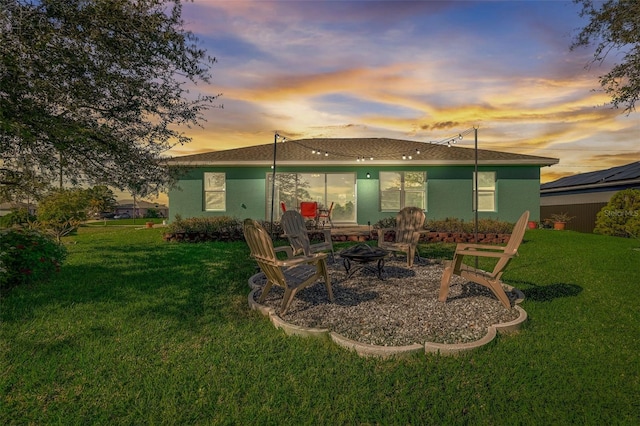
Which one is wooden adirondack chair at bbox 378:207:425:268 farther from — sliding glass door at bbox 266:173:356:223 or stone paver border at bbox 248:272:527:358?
sliding glass door at bbox 266:173:356:223

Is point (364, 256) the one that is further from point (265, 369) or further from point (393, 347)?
point (265, 369)

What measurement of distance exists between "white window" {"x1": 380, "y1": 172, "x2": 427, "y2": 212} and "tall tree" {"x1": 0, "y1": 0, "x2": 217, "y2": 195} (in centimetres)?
871

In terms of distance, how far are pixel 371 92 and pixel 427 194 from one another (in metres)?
4.78

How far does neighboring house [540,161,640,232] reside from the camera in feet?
54.4

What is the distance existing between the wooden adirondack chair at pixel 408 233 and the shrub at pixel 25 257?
19.3 feet

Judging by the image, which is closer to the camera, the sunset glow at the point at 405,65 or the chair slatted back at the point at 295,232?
the chair slatted back at the point at 295,232

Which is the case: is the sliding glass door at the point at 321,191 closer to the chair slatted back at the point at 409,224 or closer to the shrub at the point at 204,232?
the shrub at the point at 204,232

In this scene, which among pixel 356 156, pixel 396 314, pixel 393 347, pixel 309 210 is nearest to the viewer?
pixel 393 347

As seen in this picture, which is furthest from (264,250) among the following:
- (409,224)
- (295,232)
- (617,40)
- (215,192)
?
(215,192)

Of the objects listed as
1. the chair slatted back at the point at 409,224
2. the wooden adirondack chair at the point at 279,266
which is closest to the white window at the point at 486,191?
the chair slatted back at the point at 409,224

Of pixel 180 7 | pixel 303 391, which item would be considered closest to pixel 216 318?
pixel 303 391

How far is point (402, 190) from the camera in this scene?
1395 centimetres

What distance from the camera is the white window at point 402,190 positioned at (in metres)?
13.9

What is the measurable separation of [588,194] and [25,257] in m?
23.6
